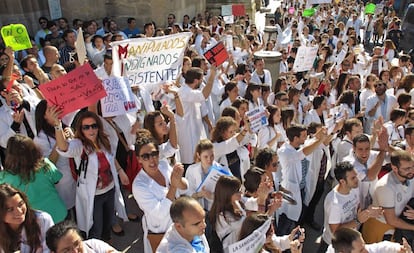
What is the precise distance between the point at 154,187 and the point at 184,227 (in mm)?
753

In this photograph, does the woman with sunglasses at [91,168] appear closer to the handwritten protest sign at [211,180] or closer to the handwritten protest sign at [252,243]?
the handwritten protest sign at [211,180]

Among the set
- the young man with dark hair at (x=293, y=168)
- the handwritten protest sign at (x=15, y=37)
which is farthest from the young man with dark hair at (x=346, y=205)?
the handwritten protest sign at (x=15, y=37)

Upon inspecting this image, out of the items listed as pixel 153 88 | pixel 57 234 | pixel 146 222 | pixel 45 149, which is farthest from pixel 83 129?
pixel 153 88

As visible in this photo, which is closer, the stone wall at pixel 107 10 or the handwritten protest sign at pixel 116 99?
the handwritten protest sign at pixel 116 99

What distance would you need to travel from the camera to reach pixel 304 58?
27.0 ft

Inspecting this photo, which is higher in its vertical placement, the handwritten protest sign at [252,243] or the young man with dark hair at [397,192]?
the handwritten protest sign at [252,243]

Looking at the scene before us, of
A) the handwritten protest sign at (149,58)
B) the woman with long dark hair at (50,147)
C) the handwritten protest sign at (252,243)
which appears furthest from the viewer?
the handwritten protest sign at (149,58)

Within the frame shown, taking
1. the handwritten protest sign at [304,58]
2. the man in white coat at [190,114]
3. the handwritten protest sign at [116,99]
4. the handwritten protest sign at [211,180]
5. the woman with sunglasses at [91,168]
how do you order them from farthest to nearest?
the handwritten protest sign at [304,58]
the man in white coat at [190,114]
the handwritten protest sign at [116,99]
the woman with sunglasses at [91,168]
the handwritten protest sign at [211,180]

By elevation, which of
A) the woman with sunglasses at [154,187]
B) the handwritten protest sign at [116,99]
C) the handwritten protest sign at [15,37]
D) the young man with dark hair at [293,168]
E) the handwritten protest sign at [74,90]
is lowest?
the young man with dark hair at [293,168]

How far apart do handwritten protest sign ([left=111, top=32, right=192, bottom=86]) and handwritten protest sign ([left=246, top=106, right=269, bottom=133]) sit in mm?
1371

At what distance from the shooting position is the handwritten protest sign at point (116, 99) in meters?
4.87

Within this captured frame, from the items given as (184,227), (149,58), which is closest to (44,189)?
(184,227)

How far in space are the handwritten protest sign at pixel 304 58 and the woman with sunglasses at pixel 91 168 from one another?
16.2ft

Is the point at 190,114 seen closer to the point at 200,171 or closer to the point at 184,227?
the point at 200,171
